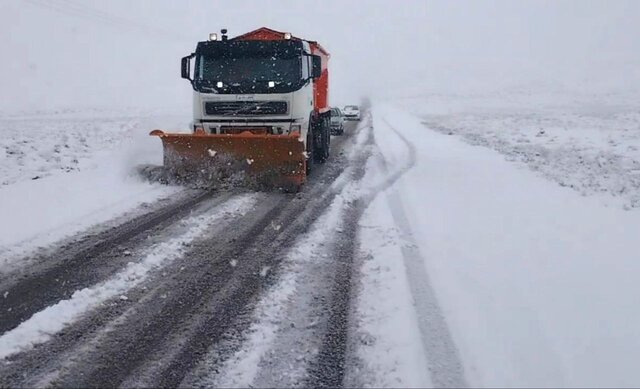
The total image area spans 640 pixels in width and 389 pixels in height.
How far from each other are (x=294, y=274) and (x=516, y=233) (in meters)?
2.98

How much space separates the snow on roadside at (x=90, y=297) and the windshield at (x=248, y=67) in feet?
13.1

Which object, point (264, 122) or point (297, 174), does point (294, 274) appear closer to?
point (297, 174)

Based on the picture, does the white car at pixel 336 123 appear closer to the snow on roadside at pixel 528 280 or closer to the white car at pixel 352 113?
the white car at pixel 352 113

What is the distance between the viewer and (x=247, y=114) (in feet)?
30.7

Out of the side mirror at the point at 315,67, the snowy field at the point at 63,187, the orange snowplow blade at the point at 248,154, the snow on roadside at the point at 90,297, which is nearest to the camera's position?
the snow on roadside at the point at 90,297

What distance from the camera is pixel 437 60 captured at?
96750 mm

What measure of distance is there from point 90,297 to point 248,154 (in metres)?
5.01

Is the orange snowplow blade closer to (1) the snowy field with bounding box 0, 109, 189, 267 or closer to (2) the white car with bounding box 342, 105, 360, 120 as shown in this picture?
(1) the snowy field with bounding box 0, 109, 189, 267

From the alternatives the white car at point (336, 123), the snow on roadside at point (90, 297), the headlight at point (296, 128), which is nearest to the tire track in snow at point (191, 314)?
the snow on roadside at point (90, 297)

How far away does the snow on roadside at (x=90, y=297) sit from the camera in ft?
11.1

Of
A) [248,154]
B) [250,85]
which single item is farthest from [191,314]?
[250,85]

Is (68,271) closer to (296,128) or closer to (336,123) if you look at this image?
(296,128)

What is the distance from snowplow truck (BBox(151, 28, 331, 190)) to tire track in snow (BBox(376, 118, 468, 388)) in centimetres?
334

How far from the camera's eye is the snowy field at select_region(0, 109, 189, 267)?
588 centimetres
